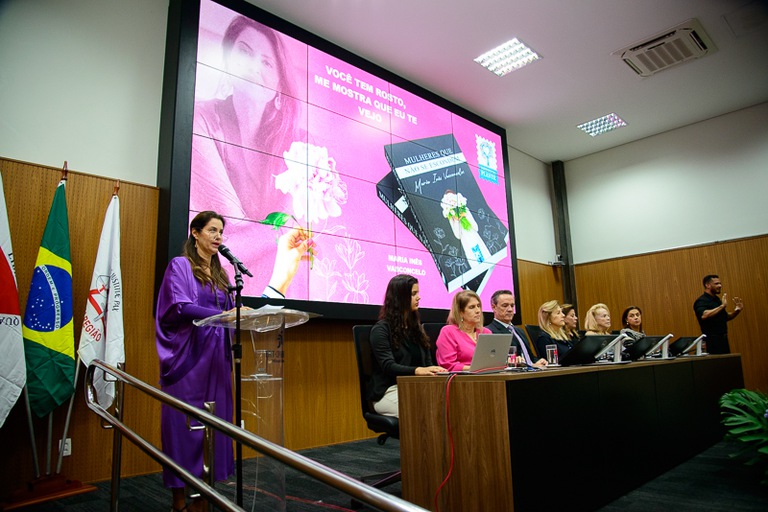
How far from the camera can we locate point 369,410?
2.79m

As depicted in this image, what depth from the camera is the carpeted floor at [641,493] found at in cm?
239

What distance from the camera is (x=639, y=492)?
2.64 meters

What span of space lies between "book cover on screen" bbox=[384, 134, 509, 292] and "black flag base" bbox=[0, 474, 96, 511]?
11.2 ft

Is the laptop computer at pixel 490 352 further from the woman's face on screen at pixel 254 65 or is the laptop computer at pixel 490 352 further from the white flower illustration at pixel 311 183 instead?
the woman's face on screen at pixel 254 65

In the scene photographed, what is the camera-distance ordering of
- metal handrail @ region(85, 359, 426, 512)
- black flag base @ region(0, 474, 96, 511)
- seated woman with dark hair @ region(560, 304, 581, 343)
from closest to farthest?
metal handrail @ region(85, 359, 426, 512)
black flag base @ region(0, 474, 96, 511)
seated woman with dark hair @ region(560, 304, 581, 343)

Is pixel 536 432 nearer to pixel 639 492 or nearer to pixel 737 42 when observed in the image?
pixel 639 492

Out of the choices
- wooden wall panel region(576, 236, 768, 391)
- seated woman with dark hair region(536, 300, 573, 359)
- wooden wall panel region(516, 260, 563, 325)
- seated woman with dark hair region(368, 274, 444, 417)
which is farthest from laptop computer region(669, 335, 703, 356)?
wooden wall panel region(576, 236, 768, 391)

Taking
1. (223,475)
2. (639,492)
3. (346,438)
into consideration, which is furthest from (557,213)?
(223,475)

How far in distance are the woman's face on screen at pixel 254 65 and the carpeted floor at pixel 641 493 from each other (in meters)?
2.82

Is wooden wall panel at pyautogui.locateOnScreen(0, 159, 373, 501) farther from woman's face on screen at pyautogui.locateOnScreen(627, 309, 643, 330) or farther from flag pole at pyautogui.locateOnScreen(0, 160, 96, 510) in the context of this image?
woman's face on screen at pyautogui.locateOnScreen(627, 309, 643, 330)

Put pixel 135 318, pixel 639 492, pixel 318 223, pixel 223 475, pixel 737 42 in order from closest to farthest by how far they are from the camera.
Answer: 1. pixel 223 475
2. pixel 639 492
3. pixel 135 318
4. pixel 318 223
5. pixel 737 42

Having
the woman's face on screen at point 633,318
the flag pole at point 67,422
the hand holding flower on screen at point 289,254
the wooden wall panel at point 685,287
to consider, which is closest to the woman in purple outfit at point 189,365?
the flag pole at point 67,422

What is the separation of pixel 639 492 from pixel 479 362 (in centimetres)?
128

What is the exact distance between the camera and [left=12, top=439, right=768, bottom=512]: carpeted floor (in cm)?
239
